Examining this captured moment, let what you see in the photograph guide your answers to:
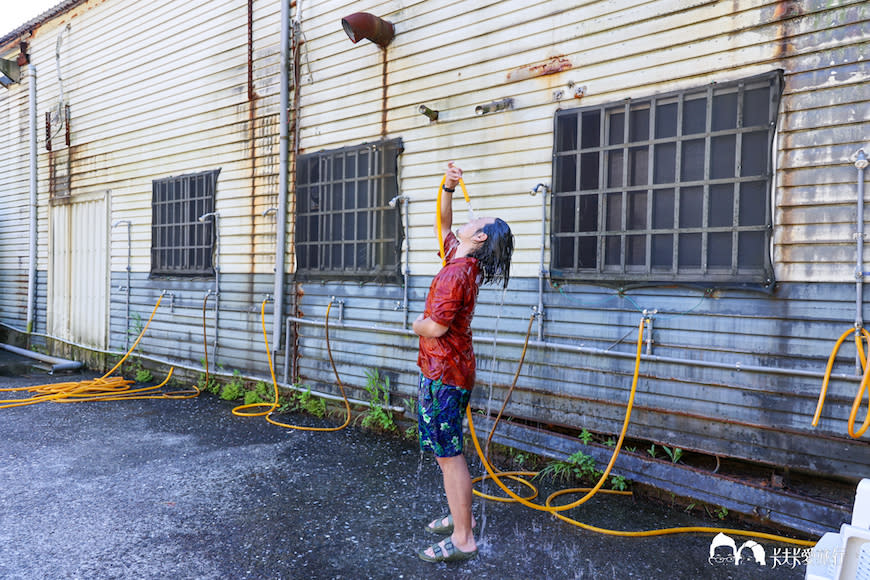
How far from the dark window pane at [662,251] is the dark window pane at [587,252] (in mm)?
423

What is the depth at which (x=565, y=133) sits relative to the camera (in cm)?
439

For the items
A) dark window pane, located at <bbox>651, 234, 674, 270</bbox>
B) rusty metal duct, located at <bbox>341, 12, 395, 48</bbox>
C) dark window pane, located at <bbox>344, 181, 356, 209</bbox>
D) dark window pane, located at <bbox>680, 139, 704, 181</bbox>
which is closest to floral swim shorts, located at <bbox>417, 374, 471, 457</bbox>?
dark window pane, located at <bbox>651, 234, 674, 270</bbox>

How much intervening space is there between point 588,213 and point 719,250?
96cm

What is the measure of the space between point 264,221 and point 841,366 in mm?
5692

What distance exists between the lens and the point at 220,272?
7195 millimetres

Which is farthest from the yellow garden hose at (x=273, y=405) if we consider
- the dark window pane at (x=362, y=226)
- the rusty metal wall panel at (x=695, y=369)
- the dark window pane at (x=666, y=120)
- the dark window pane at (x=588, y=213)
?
the dark window pane at (x=666, y=120)

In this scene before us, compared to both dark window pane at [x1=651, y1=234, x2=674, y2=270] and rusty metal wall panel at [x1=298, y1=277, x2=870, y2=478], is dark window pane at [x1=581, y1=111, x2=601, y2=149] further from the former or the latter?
rusty metal wall panel at [x1=298, y1=277, x2=870, y2=478]

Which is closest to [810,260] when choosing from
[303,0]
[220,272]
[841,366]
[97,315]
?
[841,366]

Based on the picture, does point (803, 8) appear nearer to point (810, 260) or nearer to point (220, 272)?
point (810, 260)

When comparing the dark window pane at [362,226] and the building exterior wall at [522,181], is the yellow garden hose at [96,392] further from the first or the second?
the dark window pane at [362,226]

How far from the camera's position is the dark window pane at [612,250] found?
13.6 feet

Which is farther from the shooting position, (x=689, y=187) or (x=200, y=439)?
(x=200, y=439)

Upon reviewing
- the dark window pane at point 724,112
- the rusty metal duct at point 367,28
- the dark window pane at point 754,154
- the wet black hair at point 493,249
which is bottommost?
the wet black hair at point 493,249

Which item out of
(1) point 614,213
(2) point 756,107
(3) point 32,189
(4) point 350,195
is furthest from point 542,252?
(3) point 32,189
